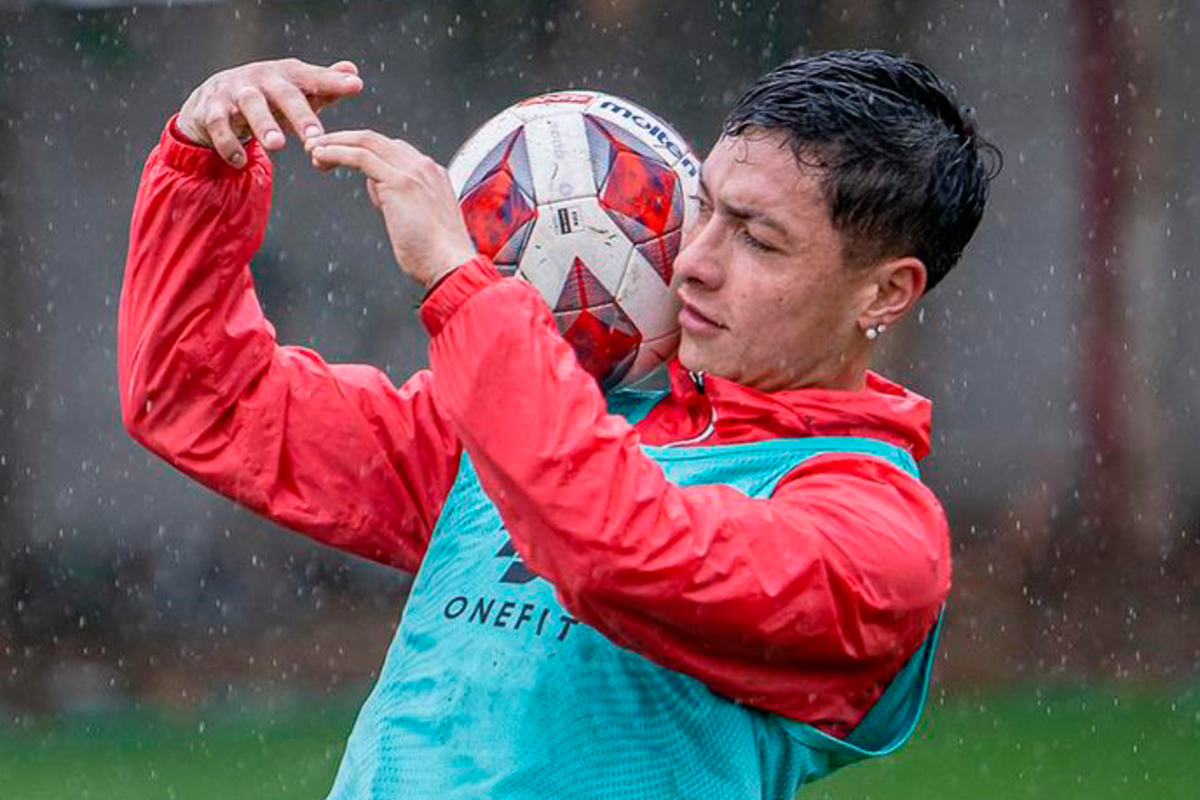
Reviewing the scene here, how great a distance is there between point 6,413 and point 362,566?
4.93 feet

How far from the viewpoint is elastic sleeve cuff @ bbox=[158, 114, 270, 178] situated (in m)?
2.71

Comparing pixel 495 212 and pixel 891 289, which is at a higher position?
pixel 495 212

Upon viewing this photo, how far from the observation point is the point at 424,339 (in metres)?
8.10

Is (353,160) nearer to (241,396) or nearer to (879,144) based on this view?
(241,396)

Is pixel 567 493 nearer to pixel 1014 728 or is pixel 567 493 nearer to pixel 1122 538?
pixel 1014 728

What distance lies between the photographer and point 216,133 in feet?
8.61

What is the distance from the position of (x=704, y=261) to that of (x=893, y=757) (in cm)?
497

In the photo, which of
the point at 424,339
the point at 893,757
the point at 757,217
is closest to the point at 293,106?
the point at 757,217

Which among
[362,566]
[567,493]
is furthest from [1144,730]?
[567,493]

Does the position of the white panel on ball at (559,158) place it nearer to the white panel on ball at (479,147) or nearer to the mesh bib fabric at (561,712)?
the white panel on ball at (479,147)

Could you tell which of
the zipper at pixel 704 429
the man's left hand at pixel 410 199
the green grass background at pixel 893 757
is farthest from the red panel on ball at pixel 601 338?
the green grass background at pixel 893 757

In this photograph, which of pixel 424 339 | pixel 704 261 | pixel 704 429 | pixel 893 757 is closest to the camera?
pixel 704 261

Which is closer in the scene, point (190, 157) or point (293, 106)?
point (293, 106)

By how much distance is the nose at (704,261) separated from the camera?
263 cm
